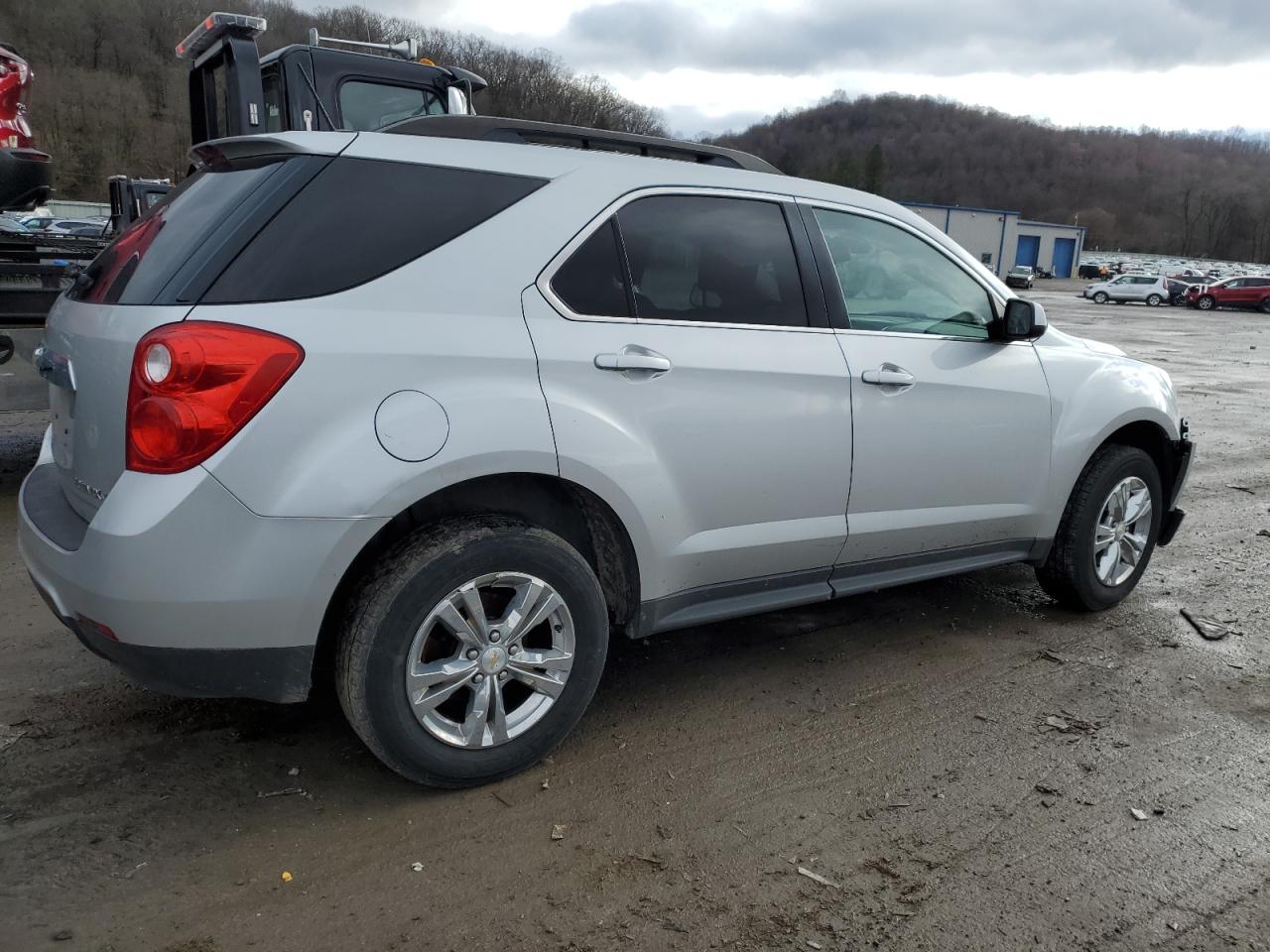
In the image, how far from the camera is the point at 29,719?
3.27m

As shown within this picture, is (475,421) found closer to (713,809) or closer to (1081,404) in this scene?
(713,809)

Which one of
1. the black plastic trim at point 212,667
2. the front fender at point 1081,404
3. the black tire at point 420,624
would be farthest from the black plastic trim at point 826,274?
the black plastic trim at point 212,667

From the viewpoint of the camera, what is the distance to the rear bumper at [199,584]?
7.97 feet

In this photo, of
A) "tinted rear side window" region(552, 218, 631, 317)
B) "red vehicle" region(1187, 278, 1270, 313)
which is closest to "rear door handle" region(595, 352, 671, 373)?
"tinted rear side window" region(552, 218, 631, 317)

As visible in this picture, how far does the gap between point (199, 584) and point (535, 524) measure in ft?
3.18

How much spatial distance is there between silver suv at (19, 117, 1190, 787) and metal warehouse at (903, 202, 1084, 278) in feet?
223

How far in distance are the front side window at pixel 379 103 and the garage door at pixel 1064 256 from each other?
88.5 metres

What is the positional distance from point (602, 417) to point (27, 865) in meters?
1.91

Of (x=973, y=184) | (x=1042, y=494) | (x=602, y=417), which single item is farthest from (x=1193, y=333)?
(x=973, y=184)

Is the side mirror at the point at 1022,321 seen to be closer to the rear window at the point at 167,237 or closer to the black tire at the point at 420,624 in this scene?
the black tire at the point at 420,624

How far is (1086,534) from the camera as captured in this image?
438cm

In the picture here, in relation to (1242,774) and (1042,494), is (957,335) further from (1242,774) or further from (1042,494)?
(1242,774)

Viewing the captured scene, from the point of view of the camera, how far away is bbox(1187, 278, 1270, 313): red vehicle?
140 feet

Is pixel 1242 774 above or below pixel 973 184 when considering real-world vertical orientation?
below
